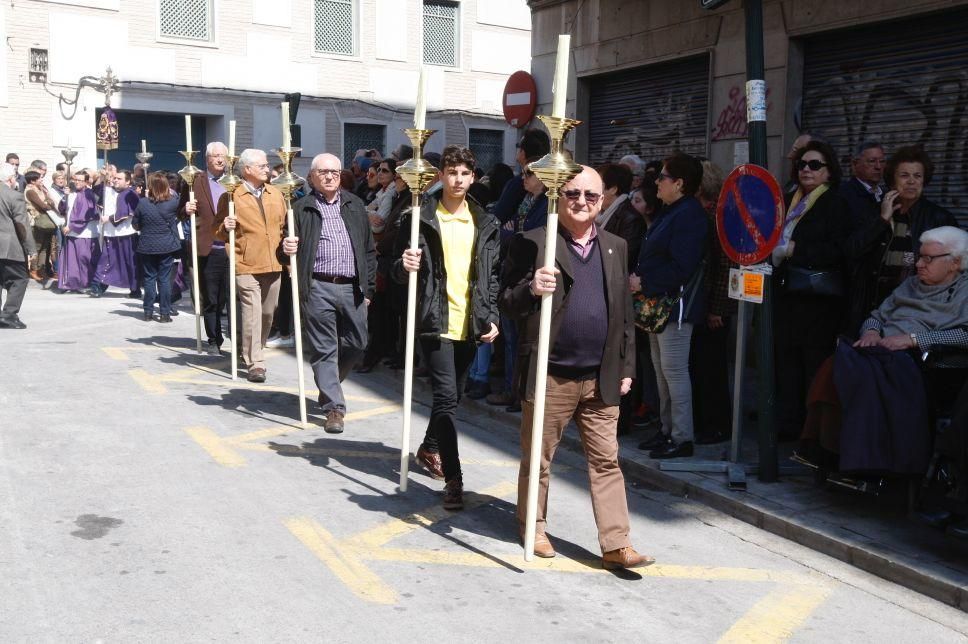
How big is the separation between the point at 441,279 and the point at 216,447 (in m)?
2.19

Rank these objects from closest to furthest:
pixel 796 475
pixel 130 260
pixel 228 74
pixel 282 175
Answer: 1. pixel 796 475
2. pixel 282 175
3. pixel 130 260
4. pixel 228 74

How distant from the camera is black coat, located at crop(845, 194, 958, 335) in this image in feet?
21.1

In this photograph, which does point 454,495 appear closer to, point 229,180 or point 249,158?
point 229,180

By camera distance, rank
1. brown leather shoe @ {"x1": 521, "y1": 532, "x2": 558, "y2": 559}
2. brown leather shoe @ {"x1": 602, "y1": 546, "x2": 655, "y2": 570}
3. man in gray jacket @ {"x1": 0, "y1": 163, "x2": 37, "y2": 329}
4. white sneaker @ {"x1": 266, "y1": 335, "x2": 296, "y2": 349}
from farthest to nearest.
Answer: man in gray jacket @ {"x1": 0, "y1": 163, "x2": 37, "y2": 329}
white sneaker @ {"x1": 266, "y1": 335, "x2": 296, "y2": 349}
brown leather shoe @ {"x1": 521, "y1": 532, "x2": 558, "y2": 559}
brown leather shoe @ {"x1": 602, "y1": 546, "x2": 655, "y2": 570}

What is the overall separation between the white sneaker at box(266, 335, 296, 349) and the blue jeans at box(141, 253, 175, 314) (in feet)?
6.82

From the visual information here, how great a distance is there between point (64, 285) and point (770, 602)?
49.5 feet

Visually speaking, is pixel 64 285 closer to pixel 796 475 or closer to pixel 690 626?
pixel 796 475

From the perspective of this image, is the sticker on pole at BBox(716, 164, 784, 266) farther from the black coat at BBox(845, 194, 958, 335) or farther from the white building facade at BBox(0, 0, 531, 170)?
the white building facade at BBox(0, 0, 531, 170)

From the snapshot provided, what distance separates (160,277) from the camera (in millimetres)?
13695

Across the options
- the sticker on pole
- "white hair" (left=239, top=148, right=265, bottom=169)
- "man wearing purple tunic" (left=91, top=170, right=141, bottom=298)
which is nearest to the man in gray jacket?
"man wearing purple tunic" (left=91, top=170, right=141, bottom=298)

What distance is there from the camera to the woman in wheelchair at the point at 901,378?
213 inches

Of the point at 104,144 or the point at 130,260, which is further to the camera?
the point at 104,144

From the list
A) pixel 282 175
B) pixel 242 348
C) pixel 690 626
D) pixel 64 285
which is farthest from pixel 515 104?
pixel 690 626

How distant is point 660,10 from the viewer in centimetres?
1174
